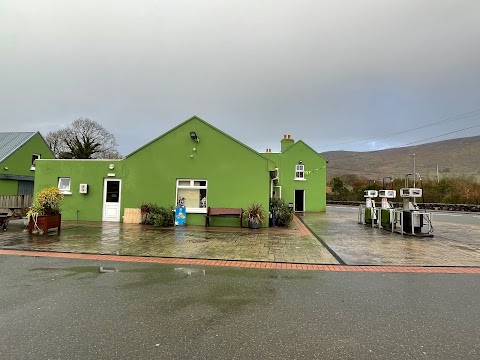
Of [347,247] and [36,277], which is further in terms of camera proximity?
[347,247]

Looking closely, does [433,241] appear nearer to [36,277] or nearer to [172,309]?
[172,309]

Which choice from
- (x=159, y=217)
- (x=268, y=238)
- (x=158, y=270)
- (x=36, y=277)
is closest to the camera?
(x=36, y=277)

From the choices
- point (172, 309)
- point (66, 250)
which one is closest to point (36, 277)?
point (66, 250)

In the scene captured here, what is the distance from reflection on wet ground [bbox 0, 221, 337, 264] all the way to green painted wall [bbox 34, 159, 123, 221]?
3.34 metres

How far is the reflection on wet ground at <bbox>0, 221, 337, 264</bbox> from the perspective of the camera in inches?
306

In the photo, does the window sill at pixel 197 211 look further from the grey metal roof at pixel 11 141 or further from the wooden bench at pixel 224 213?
the grey metal roof at pixel 11 141

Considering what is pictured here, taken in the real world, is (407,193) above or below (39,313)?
above

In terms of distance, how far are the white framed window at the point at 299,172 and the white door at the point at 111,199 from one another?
62.9 feet

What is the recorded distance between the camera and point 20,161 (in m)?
26.7

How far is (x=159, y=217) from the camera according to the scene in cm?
1330

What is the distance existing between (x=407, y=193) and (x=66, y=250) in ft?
37.5

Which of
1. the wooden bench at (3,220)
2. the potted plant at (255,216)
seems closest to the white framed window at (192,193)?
the potted plant at (255,216)

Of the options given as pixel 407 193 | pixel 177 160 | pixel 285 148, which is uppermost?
pixel 285 148

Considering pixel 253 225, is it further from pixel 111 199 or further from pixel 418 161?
pixel 418 161
